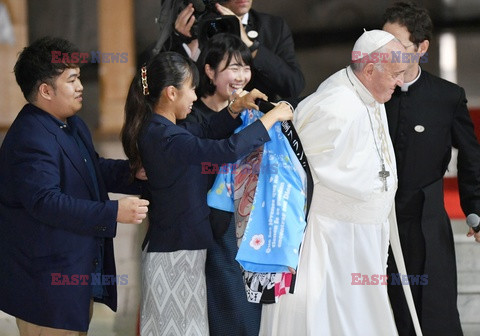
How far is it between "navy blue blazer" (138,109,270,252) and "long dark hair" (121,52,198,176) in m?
0.06

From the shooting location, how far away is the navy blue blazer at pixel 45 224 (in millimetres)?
3594

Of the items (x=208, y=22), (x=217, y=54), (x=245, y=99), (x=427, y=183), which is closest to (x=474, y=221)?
(x=427, y=183)

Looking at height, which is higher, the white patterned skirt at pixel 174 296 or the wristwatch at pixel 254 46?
the wristwatch at pixel 254 46

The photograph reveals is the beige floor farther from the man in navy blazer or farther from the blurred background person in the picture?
the man in navy blazer

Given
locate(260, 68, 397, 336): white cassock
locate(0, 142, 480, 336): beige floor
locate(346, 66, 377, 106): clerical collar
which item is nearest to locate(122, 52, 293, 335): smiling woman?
locate(260, 68, 397, 336): white cassock

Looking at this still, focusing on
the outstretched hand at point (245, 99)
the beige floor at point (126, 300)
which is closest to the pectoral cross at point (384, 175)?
the outstretched hand at point (245, 99)

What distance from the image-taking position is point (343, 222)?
401 centimetres

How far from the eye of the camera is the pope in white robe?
392cm

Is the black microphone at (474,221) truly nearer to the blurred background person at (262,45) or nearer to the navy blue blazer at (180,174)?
the blurred background person at (262,45)

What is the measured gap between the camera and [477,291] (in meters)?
5.05

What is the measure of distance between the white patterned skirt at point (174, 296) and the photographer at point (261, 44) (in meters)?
1.07

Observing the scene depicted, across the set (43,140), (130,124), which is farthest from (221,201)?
(43,140)

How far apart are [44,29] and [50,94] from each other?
10.8 feet

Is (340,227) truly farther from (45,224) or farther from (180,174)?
(45,224)
